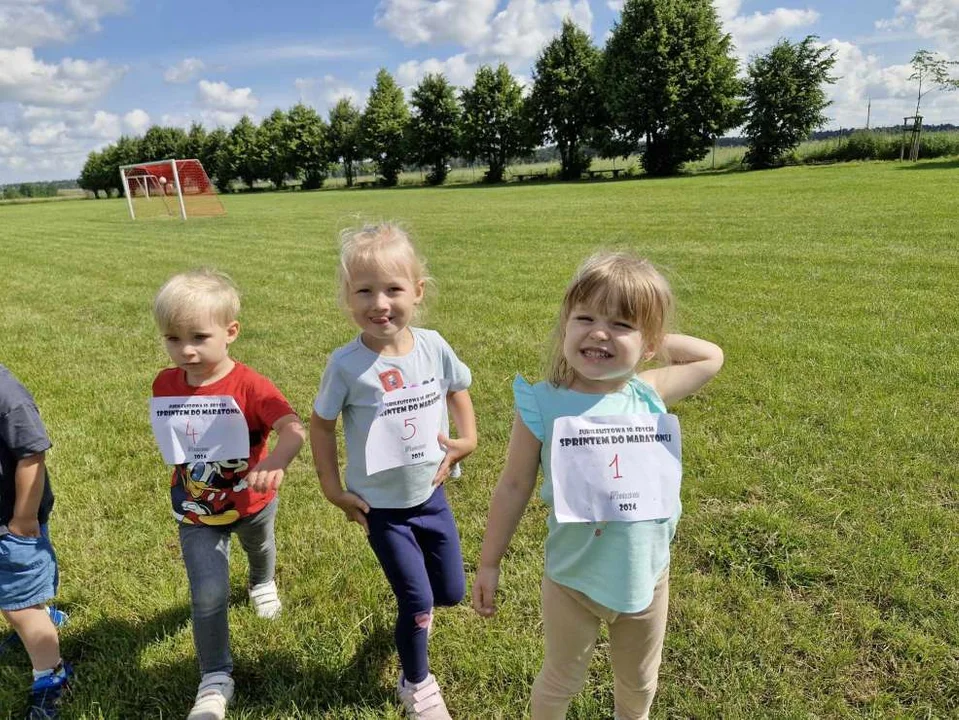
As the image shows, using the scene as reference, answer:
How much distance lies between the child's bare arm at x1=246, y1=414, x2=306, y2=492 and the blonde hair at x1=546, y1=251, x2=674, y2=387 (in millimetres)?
963

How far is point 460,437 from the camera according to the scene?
8.20ft

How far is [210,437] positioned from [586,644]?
4.82ft

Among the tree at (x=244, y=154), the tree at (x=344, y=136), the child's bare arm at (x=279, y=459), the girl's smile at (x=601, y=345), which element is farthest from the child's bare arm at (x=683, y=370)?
the tree at (x=244, y=154)

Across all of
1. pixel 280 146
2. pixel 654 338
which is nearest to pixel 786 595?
pixel 654 338

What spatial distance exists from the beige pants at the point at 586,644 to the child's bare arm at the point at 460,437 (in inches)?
25.4

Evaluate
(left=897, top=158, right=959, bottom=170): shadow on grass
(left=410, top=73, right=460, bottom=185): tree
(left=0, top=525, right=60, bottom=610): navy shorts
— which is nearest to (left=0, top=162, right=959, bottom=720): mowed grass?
(left=0, top=525, right=60, bottom=610): navy shorts

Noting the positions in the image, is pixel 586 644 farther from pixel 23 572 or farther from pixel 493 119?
pixel 493 119

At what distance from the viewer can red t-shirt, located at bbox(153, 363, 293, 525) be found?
2.33m

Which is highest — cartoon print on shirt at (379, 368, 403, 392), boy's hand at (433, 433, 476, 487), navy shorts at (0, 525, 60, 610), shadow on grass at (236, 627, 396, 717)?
cartoon print on shirt at (379, 368, 403, 392)

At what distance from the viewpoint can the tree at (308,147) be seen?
208 feet

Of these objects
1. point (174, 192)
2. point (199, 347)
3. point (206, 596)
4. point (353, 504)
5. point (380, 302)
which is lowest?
point (206, 596)

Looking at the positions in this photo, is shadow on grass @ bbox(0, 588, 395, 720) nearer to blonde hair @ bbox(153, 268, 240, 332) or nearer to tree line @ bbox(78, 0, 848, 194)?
blonde hair @ bbox(153, 268, 240, 332)

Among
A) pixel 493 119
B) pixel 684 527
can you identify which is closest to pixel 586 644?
pixel 684 527

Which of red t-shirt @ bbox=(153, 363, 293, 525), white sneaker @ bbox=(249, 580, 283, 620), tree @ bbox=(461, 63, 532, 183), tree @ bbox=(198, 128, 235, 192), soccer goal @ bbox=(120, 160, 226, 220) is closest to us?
red t-shirt @ bbox=(153, 363, 293, 525)
